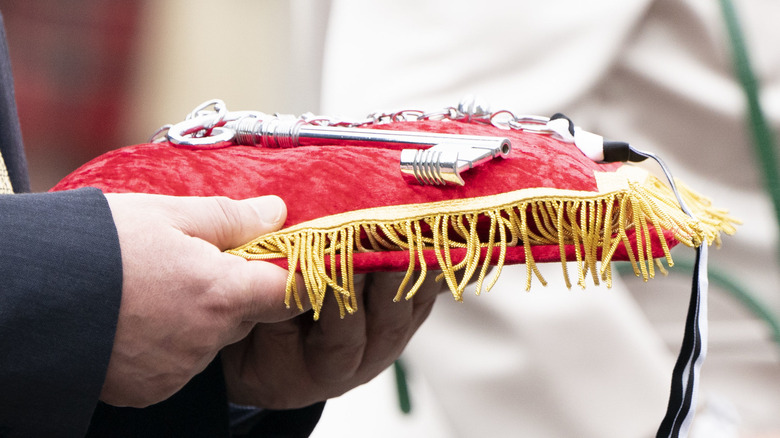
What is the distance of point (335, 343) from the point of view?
1.76 feet

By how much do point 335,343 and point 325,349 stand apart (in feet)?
0.05

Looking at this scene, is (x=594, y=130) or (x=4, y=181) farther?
(x=594, y=130)

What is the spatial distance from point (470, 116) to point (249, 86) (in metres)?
1.20

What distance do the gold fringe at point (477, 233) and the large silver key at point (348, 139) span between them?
0.02 metres

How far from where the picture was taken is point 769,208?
93cm

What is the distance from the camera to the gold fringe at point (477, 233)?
382 millimetres

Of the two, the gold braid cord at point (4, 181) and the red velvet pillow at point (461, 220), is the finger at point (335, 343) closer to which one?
the red velvet pillow at point (461, 220)

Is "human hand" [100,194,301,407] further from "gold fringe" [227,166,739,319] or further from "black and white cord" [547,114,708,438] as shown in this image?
"black and white cord" [547,114,708,438]

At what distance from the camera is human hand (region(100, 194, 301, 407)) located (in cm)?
36

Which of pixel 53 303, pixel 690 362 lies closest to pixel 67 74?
pixel 53 303

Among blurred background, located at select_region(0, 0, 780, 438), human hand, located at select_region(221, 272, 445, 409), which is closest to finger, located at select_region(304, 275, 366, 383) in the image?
human hand, located at select_region(221, 272, 445, 409)

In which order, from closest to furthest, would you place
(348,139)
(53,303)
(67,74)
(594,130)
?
(53,303)
(348,139)
(594,130)
(67,74)

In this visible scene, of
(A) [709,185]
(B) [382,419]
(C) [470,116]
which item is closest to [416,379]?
(B) [382,419]

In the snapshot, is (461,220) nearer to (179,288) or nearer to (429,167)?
(429,167)
